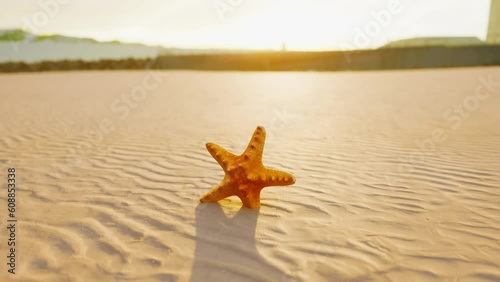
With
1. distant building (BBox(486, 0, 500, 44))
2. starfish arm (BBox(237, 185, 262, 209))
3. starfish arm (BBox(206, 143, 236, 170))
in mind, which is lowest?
starfish arm (BBox(237, 185, 262, 209))

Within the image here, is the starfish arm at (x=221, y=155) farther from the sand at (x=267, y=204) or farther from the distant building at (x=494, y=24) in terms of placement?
the distant building at (x=494, y=24)

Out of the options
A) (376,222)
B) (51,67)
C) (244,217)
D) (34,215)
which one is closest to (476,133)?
(376,222)

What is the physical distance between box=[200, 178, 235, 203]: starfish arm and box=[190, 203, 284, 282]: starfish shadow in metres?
0.09

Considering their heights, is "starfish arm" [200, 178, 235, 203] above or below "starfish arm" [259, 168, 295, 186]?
below

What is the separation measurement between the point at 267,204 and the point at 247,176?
47 centimetres

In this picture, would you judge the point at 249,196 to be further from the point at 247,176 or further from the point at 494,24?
the point at 494,24

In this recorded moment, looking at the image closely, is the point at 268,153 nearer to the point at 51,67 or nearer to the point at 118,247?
the point at 118,247

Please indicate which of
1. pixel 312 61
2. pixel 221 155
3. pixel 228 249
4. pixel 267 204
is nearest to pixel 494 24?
pixel 312 61

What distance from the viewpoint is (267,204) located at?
357 centimetres

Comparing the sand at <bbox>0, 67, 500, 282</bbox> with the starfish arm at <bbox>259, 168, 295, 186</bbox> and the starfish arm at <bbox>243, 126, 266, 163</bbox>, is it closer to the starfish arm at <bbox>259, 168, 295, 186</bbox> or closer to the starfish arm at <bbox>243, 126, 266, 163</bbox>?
the starfish arm at <bbox>259, 168, 295, 186</bbox>

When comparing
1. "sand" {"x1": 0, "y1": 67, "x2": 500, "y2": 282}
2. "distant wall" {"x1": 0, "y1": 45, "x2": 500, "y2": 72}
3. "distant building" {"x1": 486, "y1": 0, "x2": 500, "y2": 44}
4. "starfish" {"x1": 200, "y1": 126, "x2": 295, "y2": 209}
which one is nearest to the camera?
"sand" {"x1": 0, "y1": 67, "x2": 500, "y2": 282}

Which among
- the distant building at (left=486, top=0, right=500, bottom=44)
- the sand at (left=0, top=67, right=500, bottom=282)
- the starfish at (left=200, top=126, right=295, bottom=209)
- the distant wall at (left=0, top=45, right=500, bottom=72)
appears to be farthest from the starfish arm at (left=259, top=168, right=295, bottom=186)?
the distant building at (left=486, top=0, right=500, bottom=44)

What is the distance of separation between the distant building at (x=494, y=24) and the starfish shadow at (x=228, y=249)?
31954 mm

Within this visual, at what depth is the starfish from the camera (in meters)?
3.27
